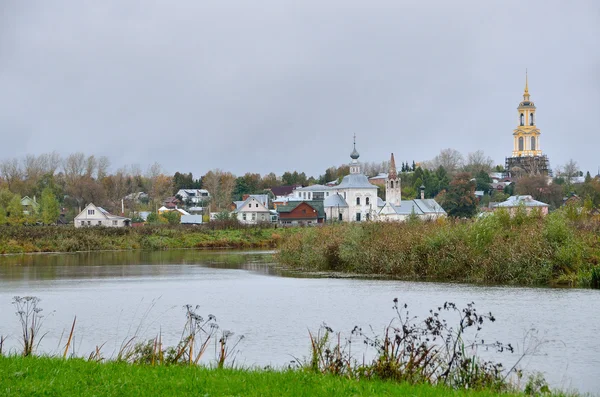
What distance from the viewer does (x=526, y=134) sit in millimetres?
164750

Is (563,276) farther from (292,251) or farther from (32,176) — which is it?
(32,176)

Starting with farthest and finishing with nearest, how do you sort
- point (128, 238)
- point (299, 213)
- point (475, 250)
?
point (299, 213), point (128, 238), point (475, 250)

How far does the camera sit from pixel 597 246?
97.2ft

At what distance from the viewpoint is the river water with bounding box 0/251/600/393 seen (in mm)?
15728

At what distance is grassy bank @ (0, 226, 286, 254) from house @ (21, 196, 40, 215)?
93.0 ft

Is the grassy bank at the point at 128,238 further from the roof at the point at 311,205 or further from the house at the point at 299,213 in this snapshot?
the roof at the point at 311,205

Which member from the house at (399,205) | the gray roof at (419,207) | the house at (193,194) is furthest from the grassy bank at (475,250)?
the house at (193,194)

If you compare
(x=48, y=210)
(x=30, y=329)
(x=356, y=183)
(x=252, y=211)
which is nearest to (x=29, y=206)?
(x=48, y=210)

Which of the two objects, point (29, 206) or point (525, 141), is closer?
point (29, 206)

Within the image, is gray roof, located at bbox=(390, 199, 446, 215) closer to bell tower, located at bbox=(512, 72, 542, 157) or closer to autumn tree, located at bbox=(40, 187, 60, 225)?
autumn tree, located at bbox=(40, 187, 60, 225)

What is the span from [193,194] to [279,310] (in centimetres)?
13469

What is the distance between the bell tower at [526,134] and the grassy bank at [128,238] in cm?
10027

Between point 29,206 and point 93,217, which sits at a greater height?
point 29,206

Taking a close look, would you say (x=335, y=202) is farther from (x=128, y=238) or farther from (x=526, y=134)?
(x=526, y=134)
